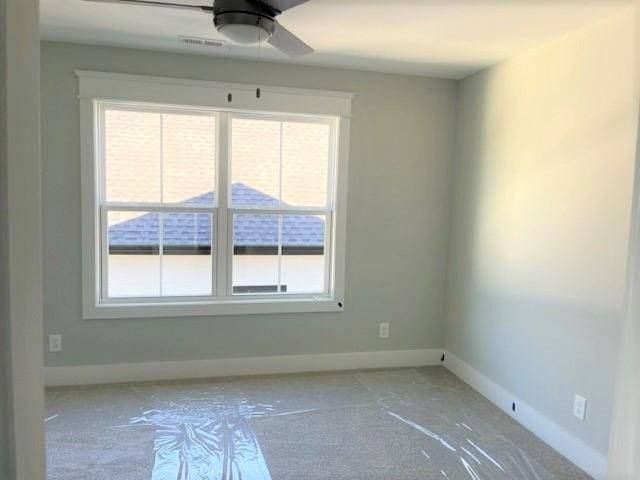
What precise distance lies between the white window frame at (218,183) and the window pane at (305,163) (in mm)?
59

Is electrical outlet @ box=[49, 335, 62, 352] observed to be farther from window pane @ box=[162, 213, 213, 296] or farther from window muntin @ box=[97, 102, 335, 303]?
window pane @ box=[162, 213, 213, 296]

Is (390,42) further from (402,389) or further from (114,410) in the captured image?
(114,410)

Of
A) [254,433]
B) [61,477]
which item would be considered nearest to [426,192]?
[254,433]

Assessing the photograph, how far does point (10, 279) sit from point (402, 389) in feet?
11.1

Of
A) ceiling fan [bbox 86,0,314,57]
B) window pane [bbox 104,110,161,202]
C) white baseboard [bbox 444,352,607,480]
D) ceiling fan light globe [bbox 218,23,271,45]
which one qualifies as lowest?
white baseboard [bbox 444,352,607,480]

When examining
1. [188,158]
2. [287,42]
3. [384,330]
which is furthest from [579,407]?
[188,158]

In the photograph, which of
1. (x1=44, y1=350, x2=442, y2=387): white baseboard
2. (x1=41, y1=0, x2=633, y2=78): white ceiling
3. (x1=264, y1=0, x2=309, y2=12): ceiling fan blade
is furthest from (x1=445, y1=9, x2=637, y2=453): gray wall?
(x1=264, y1=0, x2=309, y2=12): ceiling fan blade

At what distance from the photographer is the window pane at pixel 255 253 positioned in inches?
147

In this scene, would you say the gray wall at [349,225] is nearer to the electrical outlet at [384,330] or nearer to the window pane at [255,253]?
the electrical outlet at [384,330]

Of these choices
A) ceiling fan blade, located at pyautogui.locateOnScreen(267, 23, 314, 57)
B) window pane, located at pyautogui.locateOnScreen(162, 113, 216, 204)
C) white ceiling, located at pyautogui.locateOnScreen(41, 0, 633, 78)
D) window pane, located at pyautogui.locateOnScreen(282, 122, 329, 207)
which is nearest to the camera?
ceiling fan blade, located at pyautogui.locateOnScreen(267, 23, 314, 57)

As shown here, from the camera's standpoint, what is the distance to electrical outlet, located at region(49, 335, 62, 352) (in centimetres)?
336

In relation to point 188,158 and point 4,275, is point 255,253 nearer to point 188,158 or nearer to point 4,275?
point 188,158

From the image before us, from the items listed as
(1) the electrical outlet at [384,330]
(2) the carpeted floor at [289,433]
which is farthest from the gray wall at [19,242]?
(1) the electrical outlet at [384,330]

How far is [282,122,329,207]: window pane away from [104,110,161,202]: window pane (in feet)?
3.23
